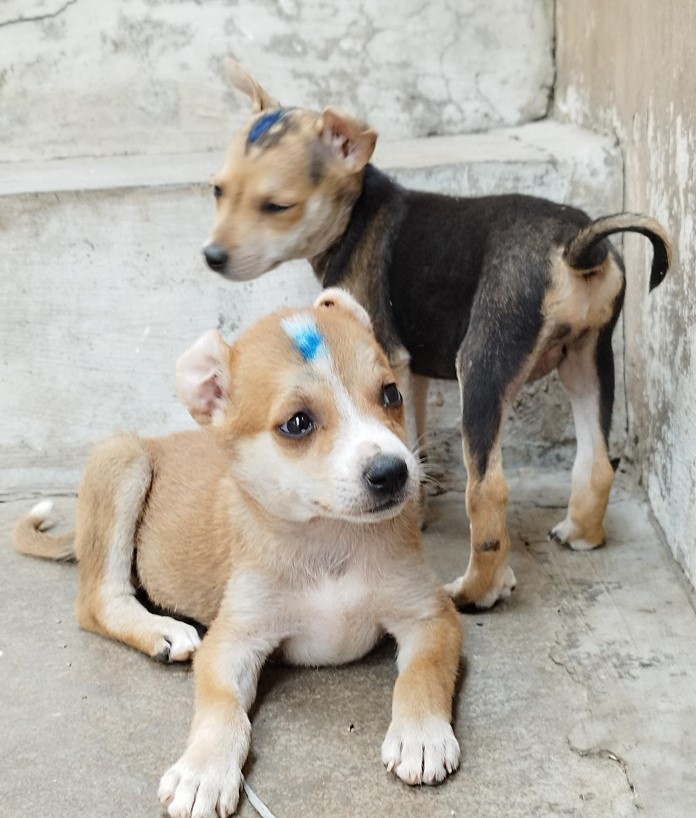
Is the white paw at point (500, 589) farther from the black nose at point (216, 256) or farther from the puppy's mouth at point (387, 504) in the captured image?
the black nose at point (216, 256)

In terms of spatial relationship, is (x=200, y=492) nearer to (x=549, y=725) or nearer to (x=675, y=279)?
(x=549, y=725)

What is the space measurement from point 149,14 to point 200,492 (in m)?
3.09

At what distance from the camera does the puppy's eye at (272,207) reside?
412cm

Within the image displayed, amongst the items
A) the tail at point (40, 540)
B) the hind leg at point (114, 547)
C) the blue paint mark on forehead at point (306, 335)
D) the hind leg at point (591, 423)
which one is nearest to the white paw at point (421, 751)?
the hind leg at point (114, 547)

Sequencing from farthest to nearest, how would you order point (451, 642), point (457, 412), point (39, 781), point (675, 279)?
point (457, 412) < point (675, 279) < point (451, 642) < point (39, 781)

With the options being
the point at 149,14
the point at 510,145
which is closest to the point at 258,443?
the point at 510,145

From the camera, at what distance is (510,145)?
506 cm

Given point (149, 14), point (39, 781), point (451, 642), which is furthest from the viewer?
point (149, 14)

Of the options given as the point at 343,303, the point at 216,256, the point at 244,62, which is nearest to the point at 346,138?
the point at 216,256

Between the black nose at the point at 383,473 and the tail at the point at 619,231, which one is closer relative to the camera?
the black nose at the point at 383,473

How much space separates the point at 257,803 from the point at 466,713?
0.71m

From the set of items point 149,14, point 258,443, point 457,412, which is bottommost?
point 457,412

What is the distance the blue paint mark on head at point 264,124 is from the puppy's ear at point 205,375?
56.0 inches

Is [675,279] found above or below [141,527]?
above
